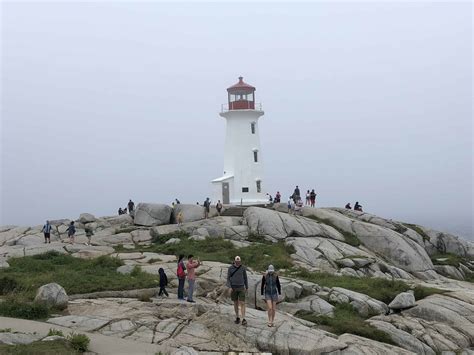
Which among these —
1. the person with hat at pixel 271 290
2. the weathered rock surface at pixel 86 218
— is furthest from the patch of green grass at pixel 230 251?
the person with hat at pixel 271 290

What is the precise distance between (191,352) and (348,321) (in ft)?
31.0

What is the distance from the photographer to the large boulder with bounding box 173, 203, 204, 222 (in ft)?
162

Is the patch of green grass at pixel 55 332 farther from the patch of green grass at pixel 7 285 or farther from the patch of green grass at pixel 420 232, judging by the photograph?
the patch of green grass at pixel 420 232

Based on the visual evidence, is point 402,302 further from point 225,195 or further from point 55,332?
point 225,195

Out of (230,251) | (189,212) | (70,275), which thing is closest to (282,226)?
(230,251)

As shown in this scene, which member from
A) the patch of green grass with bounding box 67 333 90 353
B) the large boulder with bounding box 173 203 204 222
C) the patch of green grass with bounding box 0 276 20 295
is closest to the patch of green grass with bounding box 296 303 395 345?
the patch of green grass with bounding box 67 333 90 353

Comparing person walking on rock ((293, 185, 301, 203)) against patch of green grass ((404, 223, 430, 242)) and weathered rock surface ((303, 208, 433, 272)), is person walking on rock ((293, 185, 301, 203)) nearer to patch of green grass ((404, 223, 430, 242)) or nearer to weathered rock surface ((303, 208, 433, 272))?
weathered rock surface ((303, 208, 433, 272))

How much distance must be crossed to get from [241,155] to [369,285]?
98.2 ft

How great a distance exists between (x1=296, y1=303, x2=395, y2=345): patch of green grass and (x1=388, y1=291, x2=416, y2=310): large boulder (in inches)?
106

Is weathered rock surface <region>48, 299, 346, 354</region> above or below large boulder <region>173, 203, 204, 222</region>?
below

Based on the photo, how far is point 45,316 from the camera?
2109 centimetres

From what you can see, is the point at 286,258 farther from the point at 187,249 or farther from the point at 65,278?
the point at 65,278

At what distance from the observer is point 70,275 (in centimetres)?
2798

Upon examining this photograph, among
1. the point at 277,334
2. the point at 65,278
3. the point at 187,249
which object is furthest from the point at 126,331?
the point at 187,249
